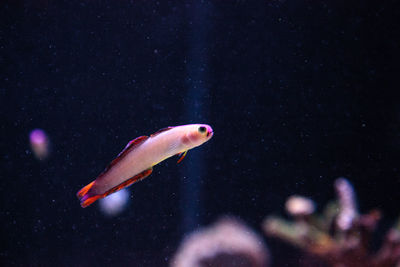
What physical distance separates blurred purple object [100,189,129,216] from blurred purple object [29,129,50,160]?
2.83 feet

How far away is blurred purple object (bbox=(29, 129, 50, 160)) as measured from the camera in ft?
11.8

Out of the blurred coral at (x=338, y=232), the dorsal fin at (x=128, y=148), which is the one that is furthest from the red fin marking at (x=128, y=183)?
the blurred coral at (x=338, y=232)

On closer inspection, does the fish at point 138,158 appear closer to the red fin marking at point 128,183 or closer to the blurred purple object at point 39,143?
the red fin marking at point 128,183

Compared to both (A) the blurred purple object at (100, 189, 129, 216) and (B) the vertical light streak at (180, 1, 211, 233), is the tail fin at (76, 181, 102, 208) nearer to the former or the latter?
(A) the blurred purple object at (100, 189, 129, 216)

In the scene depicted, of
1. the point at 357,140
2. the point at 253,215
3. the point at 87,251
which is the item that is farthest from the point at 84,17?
the point at 357,140

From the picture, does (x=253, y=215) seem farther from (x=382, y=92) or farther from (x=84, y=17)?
(x=84, y=17)

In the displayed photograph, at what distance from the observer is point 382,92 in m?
4.75

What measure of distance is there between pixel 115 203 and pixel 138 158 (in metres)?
2.25

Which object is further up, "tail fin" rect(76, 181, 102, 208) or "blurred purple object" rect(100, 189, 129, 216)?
"blurred purple object" rect(100, 189, 129, 216)

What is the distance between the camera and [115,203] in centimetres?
371

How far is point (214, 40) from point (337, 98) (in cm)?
193

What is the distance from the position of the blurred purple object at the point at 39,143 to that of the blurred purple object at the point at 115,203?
2.83 feet

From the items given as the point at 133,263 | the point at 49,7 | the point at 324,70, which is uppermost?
the point at 49,7

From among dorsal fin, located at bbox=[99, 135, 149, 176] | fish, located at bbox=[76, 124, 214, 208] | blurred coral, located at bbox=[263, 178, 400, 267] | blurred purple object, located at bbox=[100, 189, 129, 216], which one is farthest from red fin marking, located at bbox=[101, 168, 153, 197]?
blurred coral, located at bbox=[263, 178, 400, 267]
